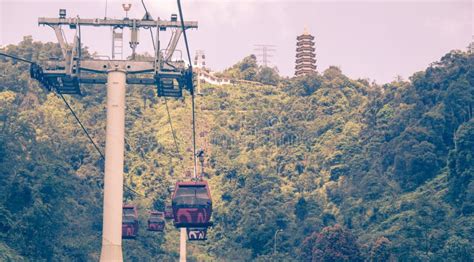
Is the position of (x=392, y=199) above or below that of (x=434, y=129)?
below

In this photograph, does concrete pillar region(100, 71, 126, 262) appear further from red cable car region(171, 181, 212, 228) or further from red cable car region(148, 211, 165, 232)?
red cable car region(148, 211, 165, 232)

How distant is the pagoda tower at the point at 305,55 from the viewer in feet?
571

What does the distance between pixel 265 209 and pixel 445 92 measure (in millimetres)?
22104

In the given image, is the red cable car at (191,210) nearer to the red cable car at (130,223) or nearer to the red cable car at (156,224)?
the red cable car at (130,223)

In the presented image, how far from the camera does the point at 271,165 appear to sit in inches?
4857

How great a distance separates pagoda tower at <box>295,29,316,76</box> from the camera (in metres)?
174

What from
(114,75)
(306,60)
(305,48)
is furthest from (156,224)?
(305,48)

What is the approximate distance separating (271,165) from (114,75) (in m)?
97.7

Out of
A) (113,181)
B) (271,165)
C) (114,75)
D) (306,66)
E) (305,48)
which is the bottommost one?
(113,181)

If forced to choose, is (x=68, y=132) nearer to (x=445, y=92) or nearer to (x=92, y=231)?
(x=92, y=231)

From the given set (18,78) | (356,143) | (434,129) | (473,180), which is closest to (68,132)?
(18,78)

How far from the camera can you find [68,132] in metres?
111

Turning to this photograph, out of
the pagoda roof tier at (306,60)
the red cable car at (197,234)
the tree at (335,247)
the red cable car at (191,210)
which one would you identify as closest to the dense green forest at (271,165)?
the tree at (335,247)

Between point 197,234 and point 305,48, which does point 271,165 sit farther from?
point 197,234
